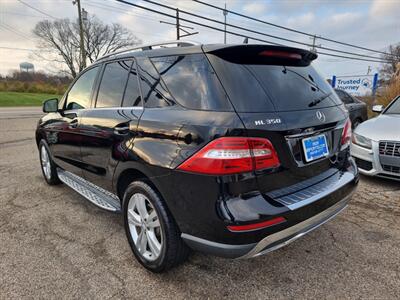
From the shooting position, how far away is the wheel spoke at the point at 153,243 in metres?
2.23

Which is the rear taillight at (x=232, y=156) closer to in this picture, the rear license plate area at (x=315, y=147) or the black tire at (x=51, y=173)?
the rear license plate area at (x=315, y=147)

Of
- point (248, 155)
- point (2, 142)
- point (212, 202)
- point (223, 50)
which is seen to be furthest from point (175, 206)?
point (2, 142)

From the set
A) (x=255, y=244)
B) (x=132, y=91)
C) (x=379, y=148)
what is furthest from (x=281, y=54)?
(x=379, y=148)

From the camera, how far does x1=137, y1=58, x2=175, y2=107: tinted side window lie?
7.07 feet

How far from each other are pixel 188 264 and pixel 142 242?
17.3 inches

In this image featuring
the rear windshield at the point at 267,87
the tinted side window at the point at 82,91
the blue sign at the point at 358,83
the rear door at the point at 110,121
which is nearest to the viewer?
the rear windshield at the point at 267,87

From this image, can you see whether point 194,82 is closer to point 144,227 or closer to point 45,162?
point 144,227

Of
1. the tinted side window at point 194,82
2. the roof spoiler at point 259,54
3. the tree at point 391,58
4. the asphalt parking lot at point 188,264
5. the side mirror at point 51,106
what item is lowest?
the asphalt parking lot at point 188,264

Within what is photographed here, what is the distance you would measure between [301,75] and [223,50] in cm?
78

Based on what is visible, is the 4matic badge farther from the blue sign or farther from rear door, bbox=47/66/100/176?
the blue sign

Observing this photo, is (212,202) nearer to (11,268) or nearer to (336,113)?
(336,113)

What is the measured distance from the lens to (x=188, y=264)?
7.97 feet

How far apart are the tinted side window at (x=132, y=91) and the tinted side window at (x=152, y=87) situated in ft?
0.25

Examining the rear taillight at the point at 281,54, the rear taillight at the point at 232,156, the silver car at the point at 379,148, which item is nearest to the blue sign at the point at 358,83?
the silver car at the point at 379,148
